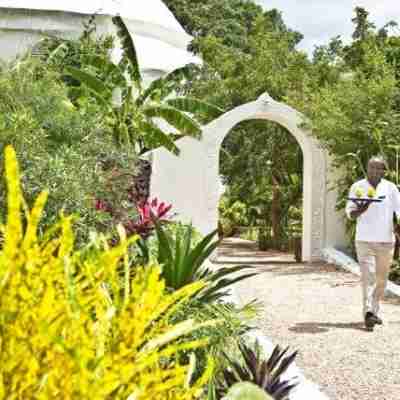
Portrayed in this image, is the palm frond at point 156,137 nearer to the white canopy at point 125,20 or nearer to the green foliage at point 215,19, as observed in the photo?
the white canopy at point 125,20

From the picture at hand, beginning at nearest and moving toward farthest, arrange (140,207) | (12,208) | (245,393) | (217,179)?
1. (12,208)
2. (245,393)
3. (140,207)
4. (217,179)

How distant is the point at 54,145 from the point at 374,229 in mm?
3621

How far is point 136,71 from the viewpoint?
15.4 meters

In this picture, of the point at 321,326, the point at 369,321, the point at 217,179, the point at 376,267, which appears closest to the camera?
the point at 369,321

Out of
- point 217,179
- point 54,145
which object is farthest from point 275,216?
point 54,145

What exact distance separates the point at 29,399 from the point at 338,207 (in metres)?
15.0

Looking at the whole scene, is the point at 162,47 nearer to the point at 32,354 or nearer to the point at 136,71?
the point at 136,71

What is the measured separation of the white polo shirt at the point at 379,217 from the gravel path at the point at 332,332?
0.98 meters

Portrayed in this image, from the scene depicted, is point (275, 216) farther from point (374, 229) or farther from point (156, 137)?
point (374, 229)

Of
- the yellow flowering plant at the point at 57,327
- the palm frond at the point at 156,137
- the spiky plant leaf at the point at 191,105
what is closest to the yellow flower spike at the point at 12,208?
the yellow flowering plant at the point at 57,327

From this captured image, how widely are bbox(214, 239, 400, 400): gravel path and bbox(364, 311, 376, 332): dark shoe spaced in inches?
3.3

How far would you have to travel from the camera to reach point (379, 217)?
8.20 metres

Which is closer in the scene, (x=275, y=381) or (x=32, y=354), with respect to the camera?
(x=32, y=354)

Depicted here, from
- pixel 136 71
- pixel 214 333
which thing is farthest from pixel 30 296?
pixel 136 71
